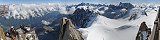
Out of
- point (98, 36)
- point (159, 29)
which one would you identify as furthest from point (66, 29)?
point (98, 36)

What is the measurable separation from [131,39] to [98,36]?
1386cm

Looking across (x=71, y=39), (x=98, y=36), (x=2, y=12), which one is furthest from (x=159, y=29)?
(x=98, y=36)

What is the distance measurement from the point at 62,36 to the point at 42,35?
5338 inches

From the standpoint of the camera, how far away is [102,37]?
127500 mm

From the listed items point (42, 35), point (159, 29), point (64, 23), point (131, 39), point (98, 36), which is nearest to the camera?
point (159, 29)

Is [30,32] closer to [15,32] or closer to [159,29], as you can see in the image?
[15,32]

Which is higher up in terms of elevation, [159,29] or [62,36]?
[159,29]

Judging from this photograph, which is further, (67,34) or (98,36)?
(98,36)

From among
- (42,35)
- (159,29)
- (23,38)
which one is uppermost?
(159,29)

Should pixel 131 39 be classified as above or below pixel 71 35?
below

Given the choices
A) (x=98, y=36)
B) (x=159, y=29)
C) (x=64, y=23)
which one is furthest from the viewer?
(x=98, y=36)

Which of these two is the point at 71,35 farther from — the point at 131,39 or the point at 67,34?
the point at 131,39

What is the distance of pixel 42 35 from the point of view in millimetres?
161750

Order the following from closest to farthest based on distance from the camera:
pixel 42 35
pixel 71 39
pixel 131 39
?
pixel 71 39 → pixel 131 39 → pixel 42 35
